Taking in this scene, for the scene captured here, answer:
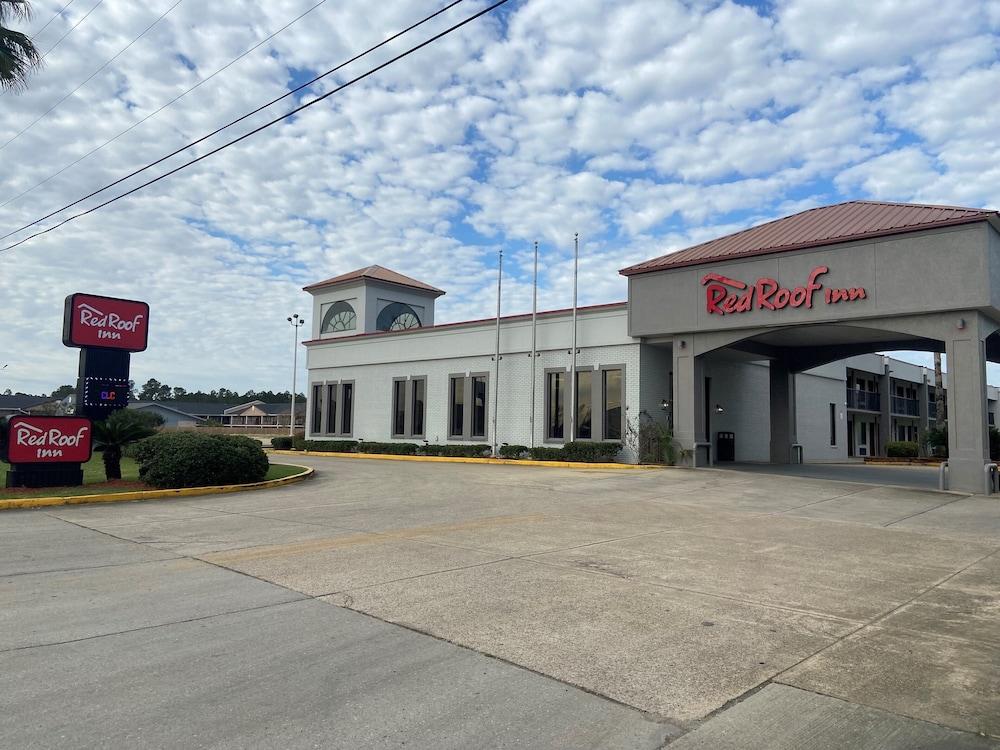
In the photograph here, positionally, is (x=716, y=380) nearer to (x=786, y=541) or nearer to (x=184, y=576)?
(x=786, y=541)

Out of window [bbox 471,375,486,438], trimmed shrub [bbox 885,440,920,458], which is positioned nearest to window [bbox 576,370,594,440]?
window [bbox 471,375,486,438]

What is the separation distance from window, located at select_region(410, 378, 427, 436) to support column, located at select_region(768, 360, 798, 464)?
15442mm

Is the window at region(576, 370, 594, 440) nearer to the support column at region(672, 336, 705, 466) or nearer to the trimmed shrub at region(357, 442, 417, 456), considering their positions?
the support column at region(672, 336, 705, 466)

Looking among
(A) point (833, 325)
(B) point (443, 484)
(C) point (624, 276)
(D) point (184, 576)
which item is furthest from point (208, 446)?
(A) point (833, 325)

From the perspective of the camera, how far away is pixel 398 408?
34844 mm

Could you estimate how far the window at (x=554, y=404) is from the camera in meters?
28.4

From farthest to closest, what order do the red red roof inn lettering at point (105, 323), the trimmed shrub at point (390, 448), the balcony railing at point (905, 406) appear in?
1. the balcony railing at point (905, 406)
2. the trimmed shrub at point (390, 448)
3. the red red roof inn lettering at point (105, 323)

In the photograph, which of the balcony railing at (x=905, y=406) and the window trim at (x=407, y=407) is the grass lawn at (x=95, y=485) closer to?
the window trim at (x=407, y=407)

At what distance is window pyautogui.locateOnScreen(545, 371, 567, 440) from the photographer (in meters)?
28.4

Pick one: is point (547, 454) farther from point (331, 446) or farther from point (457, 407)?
point (331, 446)

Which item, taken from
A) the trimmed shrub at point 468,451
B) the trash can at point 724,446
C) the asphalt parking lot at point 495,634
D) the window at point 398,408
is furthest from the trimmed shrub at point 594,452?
the asphalt parking lot at point 495,634

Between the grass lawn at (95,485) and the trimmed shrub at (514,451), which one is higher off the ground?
the trimmed shrub at (514,451)

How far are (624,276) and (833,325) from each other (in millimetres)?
7326

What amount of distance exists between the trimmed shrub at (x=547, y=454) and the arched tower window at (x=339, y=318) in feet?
62.9
